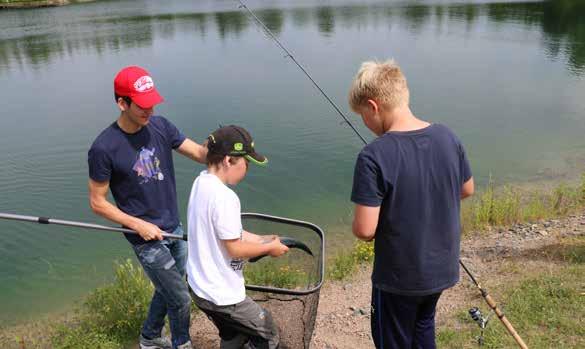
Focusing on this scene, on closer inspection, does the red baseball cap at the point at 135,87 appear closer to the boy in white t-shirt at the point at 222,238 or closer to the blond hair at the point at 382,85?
the boy in white t-shirt at the point at 222,238

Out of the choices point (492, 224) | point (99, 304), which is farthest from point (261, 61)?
point (99, 304)

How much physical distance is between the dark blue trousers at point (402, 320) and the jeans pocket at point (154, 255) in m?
1.23

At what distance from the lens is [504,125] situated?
9.82m

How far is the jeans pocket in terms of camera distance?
2.77 metres

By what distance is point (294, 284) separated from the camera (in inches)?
127

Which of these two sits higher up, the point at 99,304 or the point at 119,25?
the point at 119,25

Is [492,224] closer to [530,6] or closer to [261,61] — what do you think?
[261,61]

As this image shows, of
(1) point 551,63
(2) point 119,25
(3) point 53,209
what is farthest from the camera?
(2) point 119,25

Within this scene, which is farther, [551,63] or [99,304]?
[551,63]

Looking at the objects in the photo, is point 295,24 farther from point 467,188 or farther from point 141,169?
point 467,188

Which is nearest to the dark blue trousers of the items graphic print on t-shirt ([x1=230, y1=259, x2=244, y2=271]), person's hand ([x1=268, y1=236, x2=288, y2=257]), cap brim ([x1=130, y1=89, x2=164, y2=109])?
person's hand ([x1=268, y1=236, x2=288, y2=257])

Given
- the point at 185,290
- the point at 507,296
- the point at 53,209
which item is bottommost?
the point at 53,209

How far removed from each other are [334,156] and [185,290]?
579cm

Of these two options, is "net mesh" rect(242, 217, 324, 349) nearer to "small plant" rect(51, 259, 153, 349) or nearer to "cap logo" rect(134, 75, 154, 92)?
"cap logo" rect(134, 75, 154, 92)
